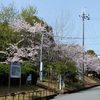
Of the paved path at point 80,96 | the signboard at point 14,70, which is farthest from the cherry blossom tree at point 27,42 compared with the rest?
the signboard at point 14,70

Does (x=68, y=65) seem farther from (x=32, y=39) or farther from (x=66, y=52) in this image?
(x=32, y=39)

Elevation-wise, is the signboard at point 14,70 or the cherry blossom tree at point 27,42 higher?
the cherry blossom tree at point 27,42

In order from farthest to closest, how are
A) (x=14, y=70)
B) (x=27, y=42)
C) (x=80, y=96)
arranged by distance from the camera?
(x=27, y=42)
(x=80, y=96)
(x=14, y=70)

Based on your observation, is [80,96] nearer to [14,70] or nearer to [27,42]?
[14,70]

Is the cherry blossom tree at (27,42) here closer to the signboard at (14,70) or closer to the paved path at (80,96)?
the paved path at (80,96)

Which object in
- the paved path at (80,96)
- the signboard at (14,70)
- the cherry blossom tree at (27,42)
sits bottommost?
the paved path at (80,96)

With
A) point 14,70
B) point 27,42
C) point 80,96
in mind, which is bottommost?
point 80,96

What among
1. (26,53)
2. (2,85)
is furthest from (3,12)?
(2,85)

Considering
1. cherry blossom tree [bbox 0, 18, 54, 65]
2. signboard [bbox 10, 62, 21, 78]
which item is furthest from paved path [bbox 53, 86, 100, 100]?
cherry blossom tree [bbox 0, 18, 54, 65]

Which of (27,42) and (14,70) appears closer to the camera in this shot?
(14,70)

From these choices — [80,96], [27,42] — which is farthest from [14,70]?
[27,42]

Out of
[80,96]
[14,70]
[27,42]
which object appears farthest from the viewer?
[27,42]

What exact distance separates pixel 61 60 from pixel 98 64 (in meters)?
30.5

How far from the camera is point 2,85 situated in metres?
25.3
